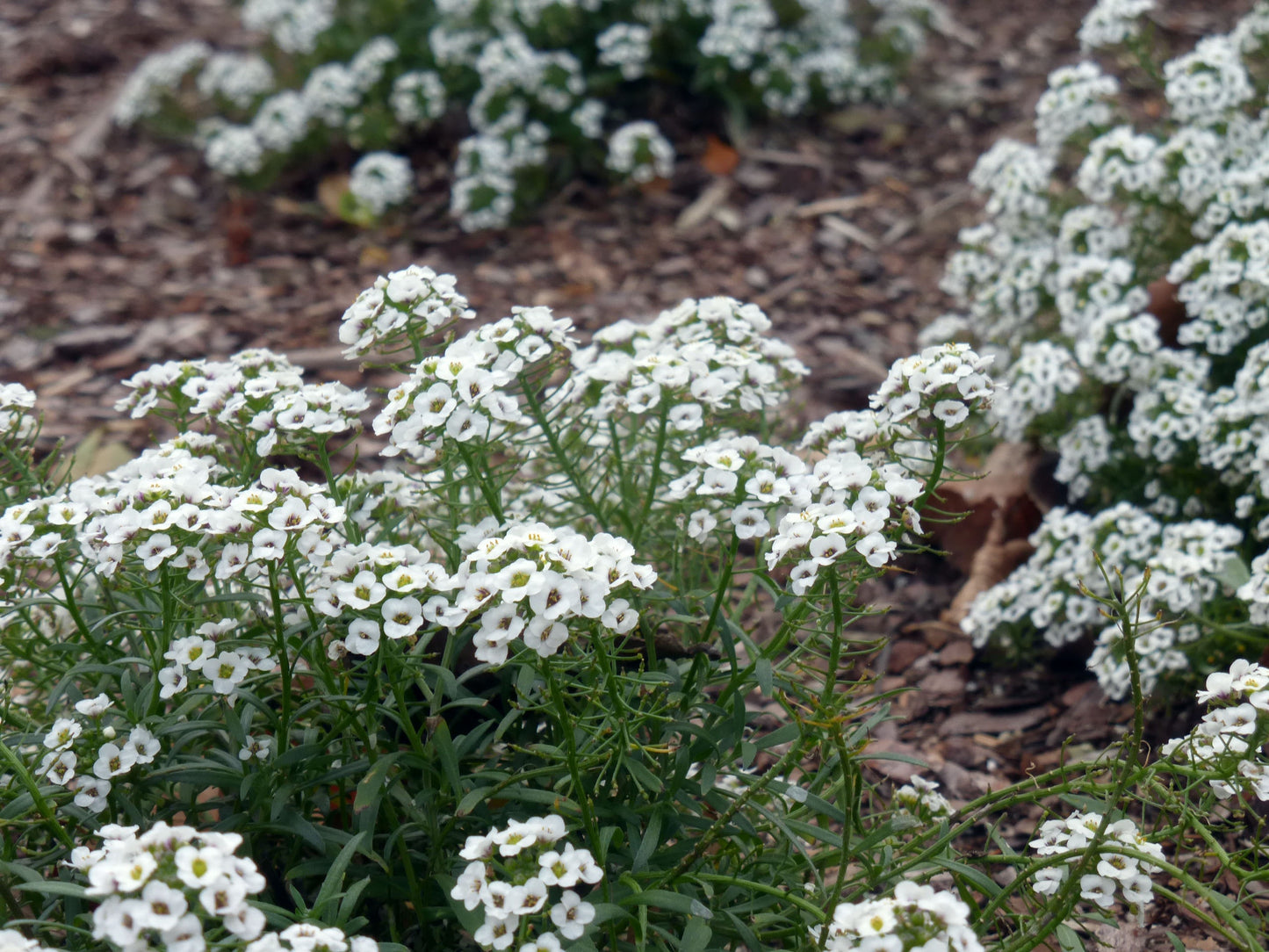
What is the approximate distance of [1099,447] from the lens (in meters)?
3.67

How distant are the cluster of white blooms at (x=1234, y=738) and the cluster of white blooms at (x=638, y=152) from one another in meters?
4.49

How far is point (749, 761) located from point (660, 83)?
17.1 ft

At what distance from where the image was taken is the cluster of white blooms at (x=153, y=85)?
6.62 m

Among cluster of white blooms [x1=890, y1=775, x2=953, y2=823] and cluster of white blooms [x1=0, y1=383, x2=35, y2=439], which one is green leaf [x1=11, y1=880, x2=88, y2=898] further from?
cluster of white blooms [x1=890, y1=775, x2=953, y2=823]

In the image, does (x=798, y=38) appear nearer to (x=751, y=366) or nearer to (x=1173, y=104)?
(x=1173, y=104)

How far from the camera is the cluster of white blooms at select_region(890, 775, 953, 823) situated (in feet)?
8.25

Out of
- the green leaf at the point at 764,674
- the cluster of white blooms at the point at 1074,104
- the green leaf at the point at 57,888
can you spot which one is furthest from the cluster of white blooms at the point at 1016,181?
the green leaf at the point at 57,888

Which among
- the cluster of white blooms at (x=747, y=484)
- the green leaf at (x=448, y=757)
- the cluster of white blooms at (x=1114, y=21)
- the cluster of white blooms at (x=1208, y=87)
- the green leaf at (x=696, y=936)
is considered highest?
the cluster of white blooms at (x=1114, y=21)

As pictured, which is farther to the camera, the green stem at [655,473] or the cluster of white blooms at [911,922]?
the green stem at [655,473]

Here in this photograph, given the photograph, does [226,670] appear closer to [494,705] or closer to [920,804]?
[494,705]

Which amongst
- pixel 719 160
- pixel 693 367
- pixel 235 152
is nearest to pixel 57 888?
pixel 693 367

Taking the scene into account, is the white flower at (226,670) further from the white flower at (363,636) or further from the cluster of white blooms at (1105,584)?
the cluster of white blooms at (1105,584)

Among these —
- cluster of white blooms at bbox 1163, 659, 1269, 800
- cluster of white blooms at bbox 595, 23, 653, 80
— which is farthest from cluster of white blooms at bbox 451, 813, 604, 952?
cluster of white blooms at bbox 595, 23, 653, 80

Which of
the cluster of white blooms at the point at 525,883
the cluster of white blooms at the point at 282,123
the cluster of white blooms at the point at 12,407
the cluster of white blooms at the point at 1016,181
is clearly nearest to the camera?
the cluster of white blooms at the point at 525,883
